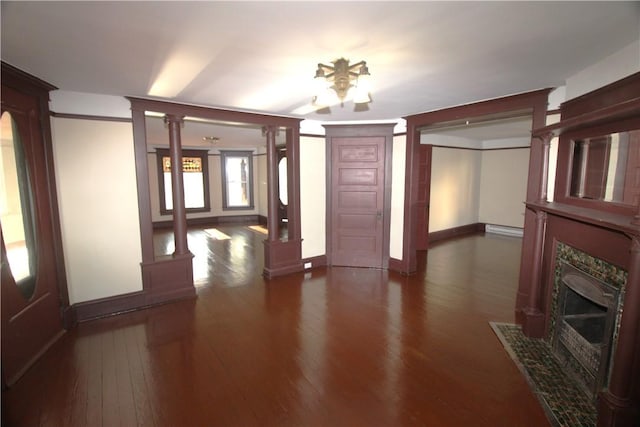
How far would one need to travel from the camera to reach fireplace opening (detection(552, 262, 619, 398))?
2.04m

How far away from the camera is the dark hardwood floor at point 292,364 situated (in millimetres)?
2031

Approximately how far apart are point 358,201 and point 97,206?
3449 millimetres

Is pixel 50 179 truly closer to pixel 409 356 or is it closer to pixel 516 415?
pixel 409 356

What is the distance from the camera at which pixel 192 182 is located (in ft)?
29.1

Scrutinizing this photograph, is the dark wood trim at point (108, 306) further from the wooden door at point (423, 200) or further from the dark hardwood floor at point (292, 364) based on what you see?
the wooden door at point (423, 200)

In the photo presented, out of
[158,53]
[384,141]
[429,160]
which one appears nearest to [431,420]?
[158,53]

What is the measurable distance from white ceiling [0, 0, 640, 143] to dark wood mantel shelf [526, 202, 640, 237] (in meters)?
1.13

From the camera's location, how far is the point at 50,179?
9.63 feet

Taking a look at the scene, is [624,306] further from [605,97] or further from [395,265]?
[395,265]

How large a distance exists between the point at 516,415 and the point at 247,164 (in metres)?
8.66

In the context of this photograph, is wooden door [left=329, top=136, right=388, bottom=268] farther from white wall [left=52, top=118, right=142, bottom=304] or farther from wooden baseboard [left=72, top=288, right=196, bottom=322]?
white wall [left=52, top=118, right=142, bottom=304]

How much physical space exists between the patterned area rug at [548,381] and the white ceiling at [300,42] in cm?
239

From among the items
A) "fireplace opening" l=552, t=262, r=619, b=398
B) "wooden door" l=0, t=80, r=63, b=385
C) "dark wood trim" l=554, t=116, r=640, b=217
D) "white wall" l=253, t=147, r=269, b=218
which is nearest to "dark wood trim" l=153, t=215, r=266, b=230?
"white wall" l=253, t=147, r=269, b=218

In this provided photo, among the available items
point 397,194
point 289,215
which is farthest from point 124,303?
point 397,194
